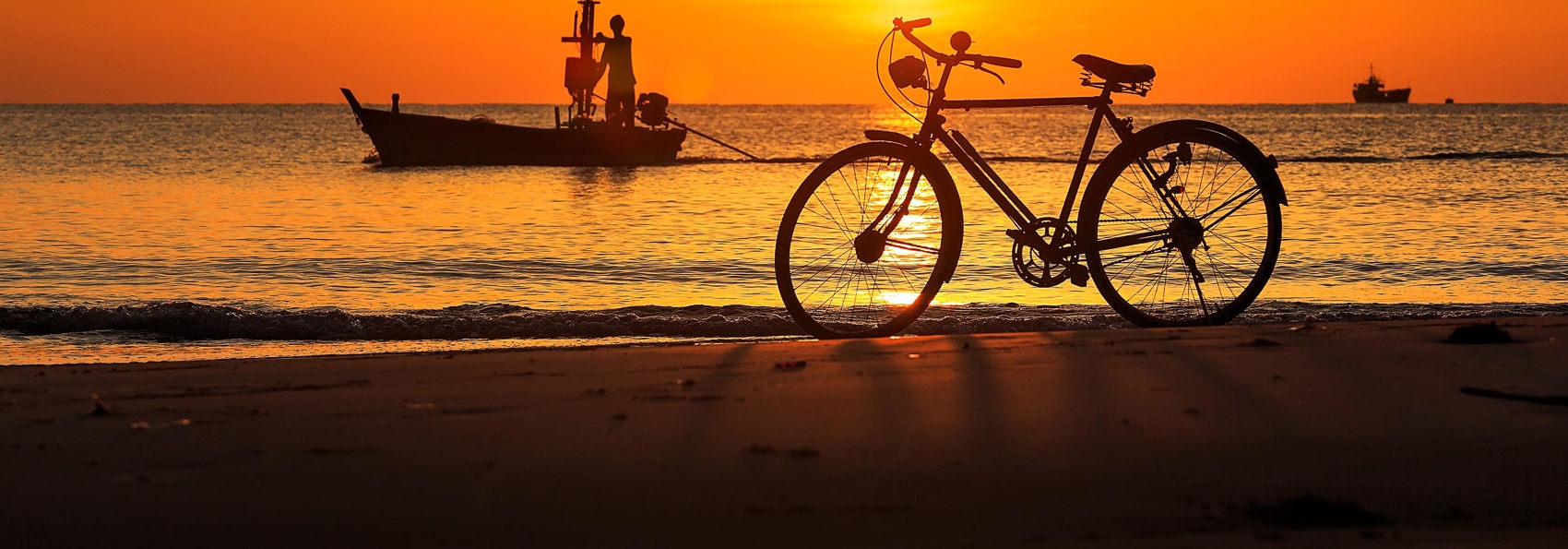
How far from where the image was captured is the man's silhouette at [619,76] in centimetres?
3362

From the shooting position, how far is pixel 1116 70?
5.06 metres

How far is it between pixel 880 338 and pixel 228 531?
2751 mm

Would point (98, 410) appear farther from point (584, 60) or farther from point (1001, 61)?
point (584, 60)

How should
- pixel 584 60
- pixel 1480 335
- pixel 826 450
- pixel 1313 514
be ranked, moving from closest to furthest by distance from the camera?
pixel 1313 514 < pixel 826 450 < pixel 1480 335 < pixel 584 60

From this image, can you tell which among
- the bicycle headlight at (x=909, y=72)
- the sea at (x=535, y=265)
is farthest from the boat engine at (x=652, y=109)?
the bicycle headlight at (x=909, y=72)

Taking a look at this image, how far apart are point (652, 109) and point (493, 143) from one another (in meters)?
4.12

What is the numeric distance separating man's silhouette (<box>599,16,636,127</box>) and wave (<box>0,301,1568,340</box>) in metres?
26.5

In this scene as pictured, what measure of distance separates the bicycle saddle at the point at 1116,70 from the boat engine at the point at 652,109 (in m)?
28.2

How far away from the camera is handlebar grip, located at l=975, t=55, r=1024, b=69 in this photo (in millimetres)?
5098

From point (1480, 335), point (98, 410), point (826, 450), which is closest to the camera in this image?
point (826, 450)

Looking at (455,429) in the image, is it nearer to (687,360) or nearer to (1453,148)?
(687,360)

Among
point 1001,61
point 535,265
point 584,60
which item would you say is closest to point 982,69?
point 1001,61

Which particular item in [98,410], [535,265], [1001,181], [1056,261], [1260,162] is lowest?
[535,265]

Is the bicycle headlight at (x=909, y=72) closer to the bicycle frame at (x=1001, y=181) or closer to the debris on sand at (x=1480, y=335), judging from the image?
the bicycle frame at (x=1001, y=181)
